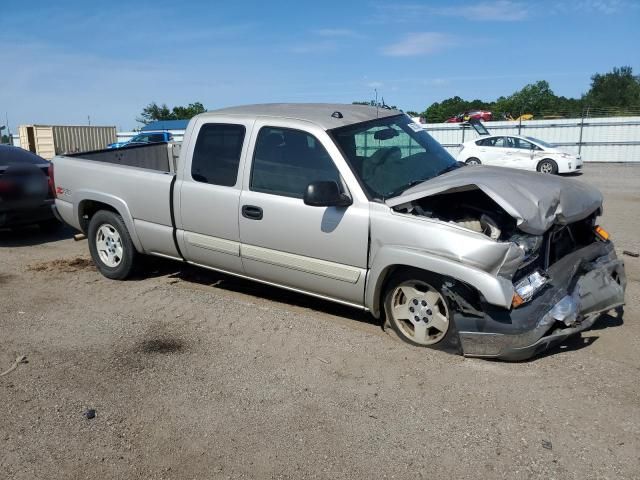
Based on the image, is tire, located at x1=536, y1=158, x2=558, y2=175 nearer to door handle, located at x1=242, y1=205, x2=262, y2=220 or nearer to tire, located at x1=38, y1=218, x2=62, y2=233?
tire, located at x1=38, y1=218, x2=62, y2=233

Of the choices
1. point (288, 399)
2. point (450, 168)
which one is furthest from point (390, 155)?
point (288, 399)

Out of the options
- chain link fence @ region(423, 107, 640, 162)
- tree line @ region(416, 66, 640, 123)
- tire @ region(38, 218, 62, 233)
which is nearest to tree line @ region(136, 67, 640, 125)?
tree line @ region(416, 66, 640, 123)

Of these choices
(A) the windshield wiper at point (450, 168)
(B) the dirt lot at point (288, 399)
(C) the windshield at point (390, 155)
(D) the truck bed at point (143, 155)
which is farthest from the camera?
(D) the truck bed at point (143, 155)

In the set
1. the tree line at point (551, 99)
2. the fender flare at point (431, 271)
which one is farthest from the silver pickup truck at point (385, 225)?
the tree line at point (551, 99)

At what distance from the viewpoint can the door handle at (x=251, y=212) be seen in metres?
4.94

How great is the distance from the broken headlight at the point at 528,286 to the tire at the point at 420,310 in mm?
481

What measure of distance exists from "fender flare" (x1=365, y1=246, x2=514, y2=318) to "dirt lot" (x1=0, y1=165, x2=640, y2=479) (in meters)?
0.47

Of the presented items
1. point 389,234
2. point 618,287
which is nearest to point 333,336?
point 389,234

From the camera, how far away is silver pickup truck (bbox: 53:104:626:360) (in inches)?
158

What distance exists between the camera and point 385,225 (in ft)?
14.1

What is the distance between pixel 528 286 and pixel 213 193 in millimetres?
2853

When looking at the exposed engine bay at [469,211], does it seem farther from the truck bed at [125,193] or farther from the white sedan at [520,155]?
the white sedan at [520,155]

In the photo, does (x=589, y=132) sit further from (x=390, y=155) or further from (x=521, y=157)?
(x=390, y=155)

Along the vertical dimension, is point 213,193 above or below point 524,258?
above
